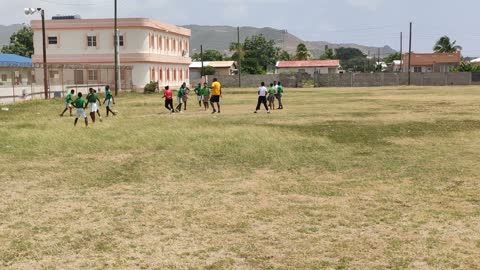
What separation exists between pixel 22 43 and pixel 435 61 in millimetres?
70445

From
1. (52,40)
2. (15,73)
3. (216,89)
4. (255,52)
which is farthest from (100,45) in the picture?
(255,52)

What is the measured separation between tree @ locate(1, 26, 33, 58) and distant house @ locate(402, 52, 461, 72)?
216 feet

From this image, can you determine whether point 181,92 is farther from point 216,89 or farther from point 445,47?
point 445,47

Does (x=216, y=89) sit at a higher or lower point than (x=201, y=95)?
higher

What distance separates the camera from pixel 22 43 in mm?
92688

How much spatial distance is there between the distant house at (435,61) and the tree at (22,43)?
6590 cm

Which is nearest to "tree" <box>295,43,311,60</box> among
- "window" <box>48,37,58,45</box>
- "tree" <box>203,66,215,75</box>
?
"tree" <box>203,66,215,75</box>

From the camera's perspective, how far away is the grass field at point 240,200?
248 inches

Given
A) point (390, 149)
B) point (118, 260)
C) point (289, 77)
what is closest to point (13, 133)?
point (390, 149)

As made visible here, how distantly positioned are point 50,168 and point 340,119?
14.1 m

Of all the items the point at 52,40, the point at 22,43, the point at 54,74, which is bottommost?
the point at 54,74

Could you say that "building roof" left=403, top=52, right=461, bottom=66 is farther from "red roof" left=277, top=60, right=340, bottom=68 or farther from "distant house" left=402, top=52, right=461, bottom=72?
"red roof" left=277, top=60, right=340, bottom=68

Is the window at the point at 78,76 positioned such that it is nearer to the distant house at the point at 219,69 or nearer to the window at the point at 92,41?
the window at the point at 92,41

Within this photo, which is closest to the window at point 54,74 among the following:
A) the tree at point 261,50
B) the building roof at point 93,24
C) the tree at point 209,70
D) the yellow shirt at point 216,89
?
the building roof at point 93,24
